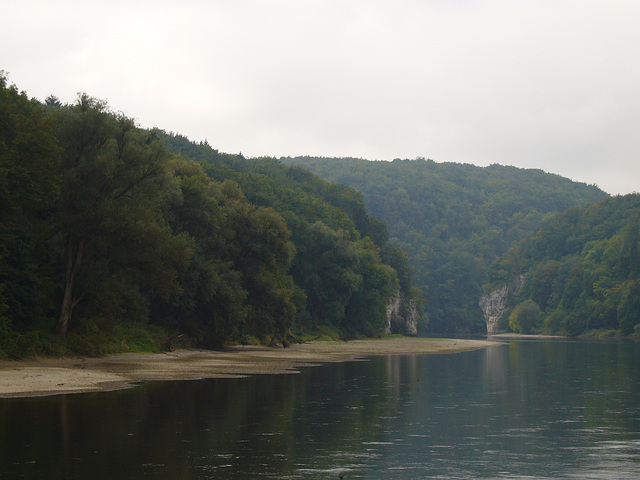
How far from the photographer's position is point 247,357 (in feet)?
204

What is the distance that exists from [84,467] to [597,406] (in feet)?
72.4

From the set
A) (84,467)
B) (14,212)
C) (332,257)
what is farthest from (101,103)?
(332,257)

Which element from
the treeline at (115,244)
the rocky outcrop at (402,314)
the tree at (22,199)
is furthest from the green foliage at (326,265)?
the tree at (22,199)

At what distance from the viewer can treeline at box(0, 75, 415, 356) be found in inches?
1786

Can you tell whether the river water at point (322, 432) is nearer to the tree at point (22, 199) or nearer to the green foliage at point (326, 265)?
the tree at point (22, 199)

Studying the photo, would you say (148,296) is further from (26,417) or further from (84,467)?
(84,467)

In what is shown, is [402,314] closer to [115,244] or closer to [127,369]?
[115,244]

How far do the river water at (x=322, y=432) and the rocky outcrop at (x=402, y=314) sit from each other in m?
117

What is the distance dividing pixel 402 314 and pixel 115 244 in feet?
383

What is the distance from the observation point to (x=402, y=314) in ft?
537

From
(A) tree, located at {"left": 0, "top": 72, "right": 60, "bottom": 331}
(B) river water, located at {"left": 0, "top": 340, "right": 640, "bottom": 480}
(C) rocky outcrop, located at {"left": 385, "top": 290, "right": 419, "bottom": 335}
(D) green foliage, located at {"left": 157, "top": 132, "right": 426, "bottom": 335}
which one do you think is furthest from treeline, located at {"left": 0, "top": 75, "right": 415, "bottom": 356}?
(C) rocky outcrop, located at {"left": 385, "top": 290, "right": 419, "bottom": 335}

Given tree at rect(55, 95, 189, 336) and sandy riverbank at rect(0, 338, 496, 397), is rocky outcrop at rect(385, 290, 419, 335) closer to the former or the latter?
sandy riverbank at rect(0, 338, 496, 397)

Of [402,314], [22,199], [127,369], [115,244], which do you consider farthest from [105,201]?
[402,314]

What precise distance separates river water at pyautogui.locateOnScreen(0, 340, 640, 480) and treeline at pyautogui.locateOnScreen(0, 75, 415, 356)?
1373 centimetres
